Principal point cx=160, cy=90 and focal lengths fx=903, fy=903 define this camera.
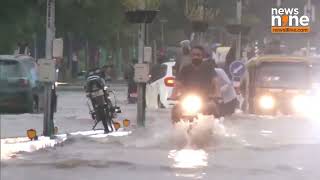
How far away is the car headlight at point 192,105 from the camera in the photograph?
15.9m

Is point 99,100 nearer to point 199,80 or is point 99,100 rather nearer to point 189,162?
point 199,80

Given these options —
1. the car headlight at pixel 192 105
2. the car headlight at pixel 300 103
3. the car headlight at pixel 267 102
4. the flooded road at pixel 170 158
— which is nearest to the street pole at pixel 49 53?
the flooded road at pixel 170 158

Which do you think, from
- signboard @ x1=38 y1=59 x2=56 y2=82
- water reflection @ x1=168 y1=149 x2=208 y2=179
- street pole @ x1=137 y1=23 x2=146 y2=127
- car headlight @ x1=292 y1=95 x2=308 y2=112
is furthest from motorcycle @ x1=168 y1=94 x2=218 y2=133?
car headlight @ x1=292 y1=95 x2=308 y2=112

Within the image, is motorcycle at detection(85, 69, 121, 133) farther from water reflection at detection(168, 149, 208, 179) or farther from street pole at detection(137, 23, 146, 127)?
water reflection at detection(168, 149, 208, 179)

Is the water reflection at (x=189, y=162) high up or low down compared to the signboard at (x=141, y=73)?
down

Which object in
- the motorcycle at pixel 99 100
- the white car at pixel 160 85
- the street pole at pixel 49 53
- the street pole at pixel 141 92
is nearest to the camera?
the street pole at pixel 49 53

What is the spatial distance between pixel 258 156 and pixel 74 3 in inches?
1414

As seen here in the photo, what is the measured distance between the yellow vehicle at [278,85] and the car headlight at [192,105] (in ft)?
37.5

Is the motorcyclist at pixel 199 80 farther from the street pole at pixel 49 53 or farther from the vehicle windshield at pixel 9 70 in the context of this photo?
the vehicle windshield at pixel 9 70

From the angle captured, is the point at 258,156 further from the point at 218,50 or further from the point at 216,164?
the point at 218,50

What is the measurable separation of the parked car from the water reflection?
320 inches

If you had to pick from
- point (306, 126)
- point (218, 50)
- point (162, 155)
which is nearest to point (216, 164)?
point (162, 155)

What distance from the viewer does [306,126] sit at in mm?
21859

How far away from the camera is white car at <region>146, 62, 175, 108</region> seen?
1131 inches
